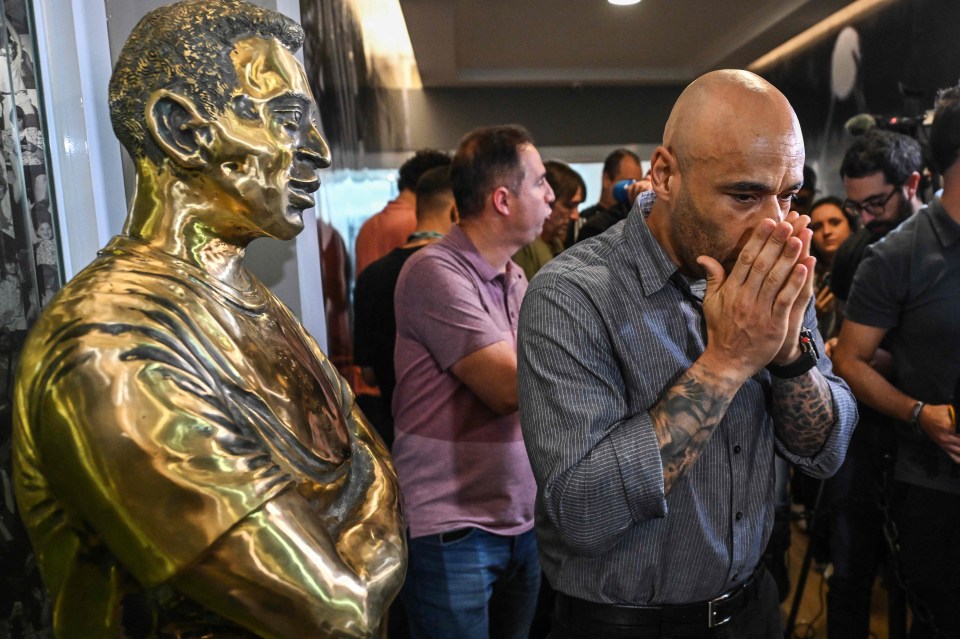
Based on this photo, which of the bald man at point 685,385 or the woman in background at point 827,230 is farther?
the woman in background at point 827,230

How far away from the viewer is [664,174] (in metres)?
1.03

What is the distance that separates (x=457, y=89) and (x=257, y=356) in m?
5.45

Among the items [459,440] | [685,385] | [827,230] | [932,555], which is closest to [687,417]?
[685,385]

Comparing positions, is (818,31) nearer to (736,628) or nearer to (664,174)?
(664,174)

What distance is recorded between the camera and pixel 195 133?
647 millimetres

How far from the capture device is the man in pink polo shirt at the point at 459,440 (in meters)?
1.48

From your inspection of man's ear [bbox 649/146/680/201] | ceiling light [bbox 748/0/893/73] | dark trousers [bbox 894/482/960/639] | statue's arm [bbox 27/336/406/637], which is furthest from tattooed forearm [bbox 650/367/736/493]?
ceiling light [bbox 748/0/893/73]

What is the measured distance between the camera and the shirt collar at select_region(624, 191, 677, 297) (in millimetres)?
1022

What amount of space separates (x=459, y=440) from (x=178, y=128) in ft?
3.28

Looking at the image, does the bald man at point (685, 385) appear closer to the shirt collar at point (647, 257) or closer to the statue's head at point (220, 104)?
the shirt collar at point (647, 257)

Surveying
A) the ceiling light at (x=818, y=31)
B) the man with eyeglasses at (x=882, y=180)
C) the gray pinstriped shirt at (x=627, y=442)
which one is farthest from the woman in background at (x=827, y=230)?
the gray pinstriped shirt at (x=627, y=442)

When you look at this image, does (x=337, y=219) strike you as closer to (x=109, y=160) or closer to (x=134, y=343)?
(x=109, y=160)

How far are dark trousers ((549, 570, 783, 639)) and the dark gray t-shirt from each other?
0.68 metres

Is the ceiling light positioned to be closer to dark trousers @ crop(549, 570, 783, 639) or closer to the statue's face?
dark trousers @ crop(549, 570, 783, 639)
